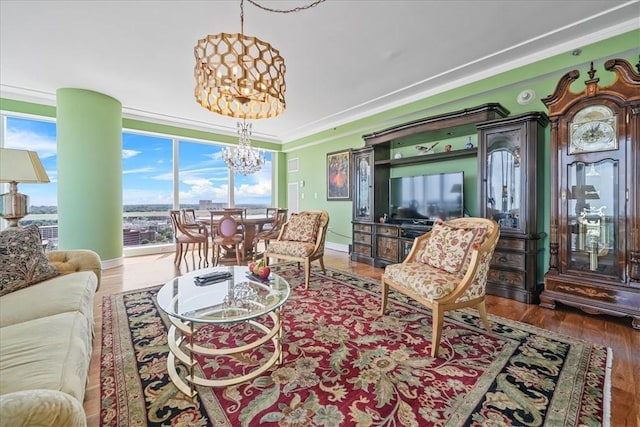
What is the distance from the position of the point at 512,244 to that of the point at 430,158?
→ 1.64 metres

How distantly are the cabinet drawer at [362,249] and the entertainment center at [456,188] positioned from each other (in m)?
0.02

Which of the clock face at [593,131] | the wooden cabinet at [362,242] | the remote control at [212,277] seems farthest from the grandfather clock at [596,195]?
the remote control at [212,277]

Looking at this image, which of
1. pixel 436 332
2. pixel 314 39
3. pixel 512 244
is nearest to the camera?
pixel 436 332

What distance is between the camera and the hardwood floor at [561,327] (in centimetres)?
141

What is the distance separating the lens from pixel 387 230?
4.27 meters

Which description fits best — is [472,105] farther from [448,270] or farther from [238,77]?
[238,77]

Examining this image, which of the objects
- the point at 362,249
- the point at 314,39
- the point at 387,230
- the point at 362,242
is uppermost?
the point at 314,39

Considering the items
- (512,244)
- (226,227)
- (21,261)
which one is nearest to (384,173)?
(512,244)

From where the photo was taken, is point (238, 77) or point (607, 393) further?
point (238, 77)

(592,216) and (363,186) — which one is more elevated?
(363,186)

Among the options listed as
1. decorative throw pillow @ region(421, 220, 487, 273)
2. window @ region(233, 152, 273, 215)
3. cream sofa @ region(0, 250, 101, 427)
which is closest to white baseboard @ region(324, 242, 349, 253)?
window @ region(233, 152, 273, 215)

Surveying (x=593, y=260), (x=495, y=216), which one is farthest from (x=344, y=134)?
(x=593, y=260)

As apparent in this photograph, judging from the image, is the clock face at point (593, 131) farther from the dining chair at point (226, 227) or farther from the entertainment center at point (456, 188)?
the dining chair at point (226, 227)

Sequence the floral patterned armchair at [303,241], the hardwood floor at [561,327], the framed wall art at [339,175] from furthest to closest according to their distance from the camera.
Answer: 1. the framed wall art at [339,175]
2. the floral patterned armchair at [303,241]
3. the hardwood floor at [561,327]
